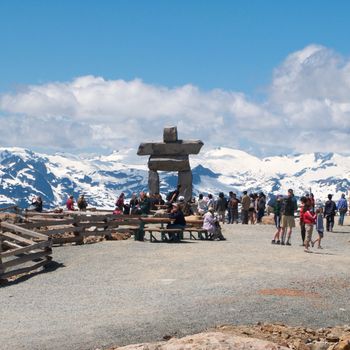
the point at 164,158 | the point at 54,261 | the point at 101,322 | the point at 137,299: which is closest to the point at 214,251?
the point at 54,261

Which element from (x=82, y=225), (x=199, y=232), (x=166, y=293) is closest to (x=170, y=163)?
(x=199, y=232)

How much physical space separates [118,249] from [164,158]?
17334 mm

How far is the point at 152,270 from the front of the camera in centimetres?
2166

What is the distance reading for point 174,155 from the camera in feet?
143

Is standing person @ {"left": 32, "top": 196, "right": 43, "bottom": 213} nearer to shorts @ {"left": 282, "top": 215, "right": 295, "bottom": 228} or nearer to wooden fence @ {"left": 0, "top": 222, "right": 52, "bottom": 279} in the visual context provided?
wooden fence @ {"left": 0, "top": 222, "right": 52, "bottom": 279}

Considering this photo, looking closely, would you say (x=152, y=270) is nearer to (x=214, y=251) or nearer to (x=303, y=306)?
(x=214, y=251)

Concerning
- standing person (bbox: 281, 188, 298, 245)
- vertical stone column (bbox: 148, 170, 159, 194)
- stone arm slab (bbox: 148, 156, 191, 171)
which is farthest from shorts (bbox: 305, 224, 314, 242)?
vertical stone column (bbox: 148, 170, 159, 194)

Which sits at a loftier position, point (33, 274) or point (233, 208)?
point (233, 208)

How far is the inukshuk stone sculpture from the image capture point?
43.2m

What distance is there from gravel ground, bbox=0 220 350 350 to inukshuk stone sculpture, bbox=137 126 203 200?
53.2ft

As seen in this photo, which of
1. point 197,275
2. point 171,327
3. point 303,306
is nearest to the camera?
point 171,327

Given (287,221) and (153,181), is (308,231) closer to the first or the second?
(287,221)

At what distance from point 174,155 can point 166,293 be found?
25813 mm

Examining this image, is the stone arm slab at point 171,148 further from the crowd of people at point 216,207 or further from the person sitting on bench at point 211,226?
the person sitting on bench at point 211,226
